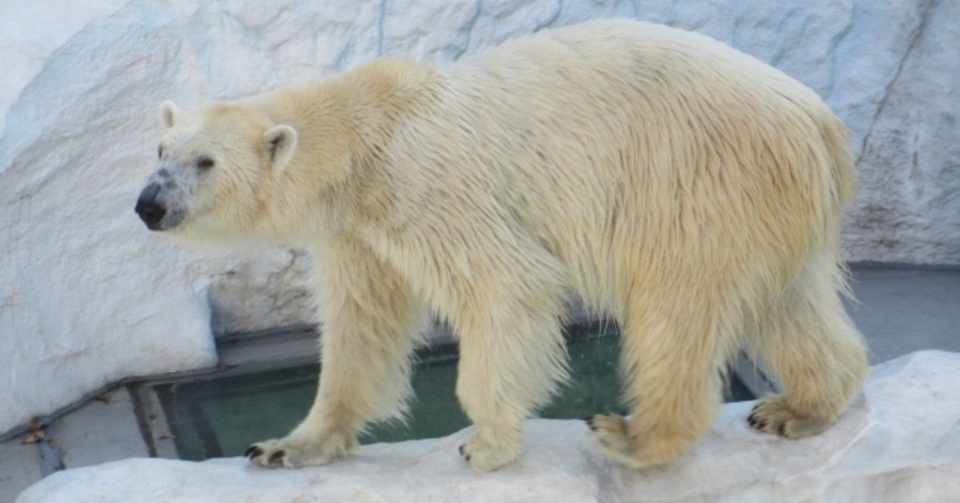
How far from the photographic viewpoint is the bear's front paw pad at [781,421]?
411cm

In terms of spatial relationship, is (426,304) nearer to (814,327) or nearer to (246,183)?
(246,183)

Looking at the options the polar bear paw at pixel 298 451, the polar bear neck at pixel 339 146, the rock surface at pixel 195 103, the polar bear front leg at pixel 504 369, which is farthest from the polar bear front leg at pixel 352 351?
the rock surface at pixel 195 103

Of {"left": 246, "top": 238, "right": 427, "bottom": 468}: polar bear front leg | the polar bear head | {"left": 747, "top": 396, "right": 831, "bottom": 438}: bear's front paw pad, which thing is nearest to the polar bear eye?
the polar bear head

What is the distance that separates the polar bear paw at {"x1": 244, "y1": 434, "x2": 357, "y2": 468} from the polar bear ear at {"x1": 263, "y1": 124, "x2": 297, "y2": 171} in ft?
2.70

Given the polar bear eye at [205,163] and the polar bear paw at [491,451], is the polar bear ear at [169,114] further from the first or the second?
the polar bear paw at [491,451]

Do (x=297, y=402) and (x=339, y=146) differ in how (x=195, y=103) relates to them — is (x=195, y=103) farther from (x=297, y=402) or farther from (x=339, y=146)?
(x=339, y=146)

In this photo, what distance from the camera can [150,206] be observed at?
3590mm

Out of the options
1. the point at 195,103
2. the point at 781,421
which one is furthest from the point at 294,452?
the point at 195,103

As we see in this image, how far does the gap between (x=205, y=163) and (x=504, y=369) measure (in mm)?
919

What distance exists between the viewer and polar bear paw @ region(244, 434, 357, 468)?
13.3 feet

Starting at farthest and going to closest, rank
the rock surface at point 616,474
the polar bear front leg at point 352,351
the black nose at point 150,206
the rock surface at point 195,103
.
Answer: the rock surface at point 195,103 < the polar bear front leg at point 352,351 < the rock surface at point 616,474 < the black nose at point 150,206

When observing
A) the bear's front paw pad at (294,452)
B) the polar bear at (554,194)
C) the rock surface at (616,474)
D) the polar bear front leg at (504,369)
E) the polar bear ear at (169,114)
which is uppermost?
the polar bear ear at (169,114)

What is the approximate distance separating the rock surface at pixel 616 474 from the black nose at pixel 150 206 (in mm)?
749

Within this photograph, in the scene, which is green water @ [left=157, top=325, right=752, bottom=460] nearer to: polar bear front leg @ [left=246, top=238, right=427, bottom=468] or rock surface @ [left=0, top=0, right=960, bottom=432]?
rock surface @ [left=0, top=0, right=960, bottom=432]
